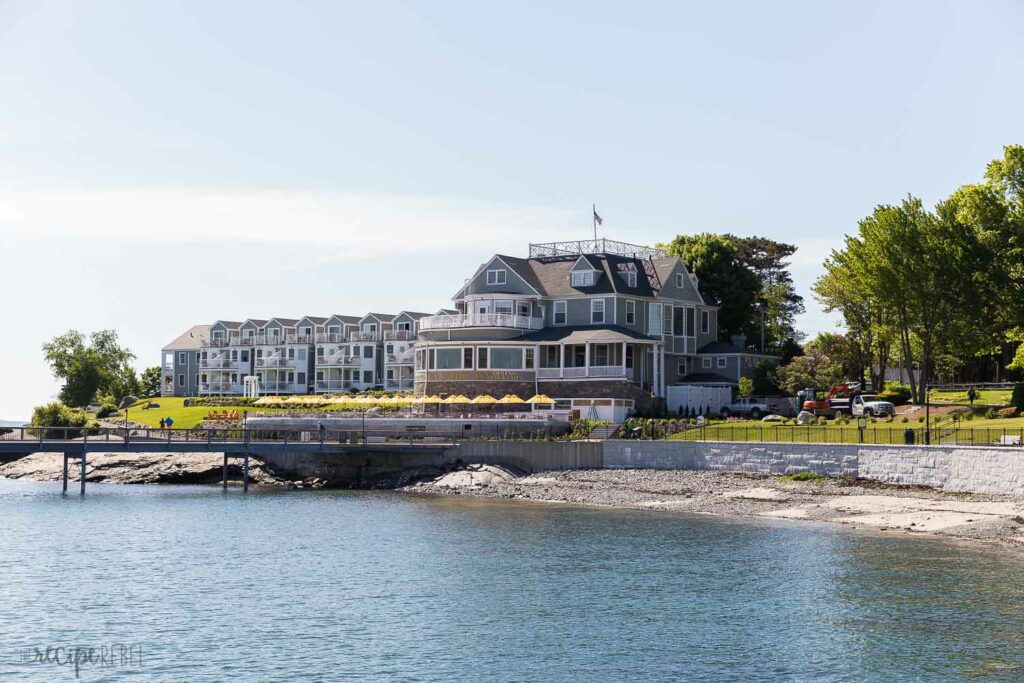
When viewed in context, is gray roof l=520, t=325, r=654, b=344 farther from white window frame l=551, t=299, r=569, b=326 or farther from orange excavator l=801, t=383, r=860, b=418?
orange excavator l=801, t=383, r=860, b=418

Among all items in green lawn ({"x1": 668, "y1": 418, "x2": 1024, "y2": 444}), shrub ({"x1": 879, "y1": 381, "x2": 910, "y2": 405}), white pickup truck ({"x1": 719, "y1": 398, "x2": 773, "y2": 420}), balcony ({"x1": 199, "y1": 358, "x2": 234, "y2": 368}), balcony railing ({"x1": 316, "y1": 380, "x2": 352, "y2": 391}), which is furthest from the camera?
balcony ({"x1": 199, "y1": 358, "x2": 234, "y2": 368})

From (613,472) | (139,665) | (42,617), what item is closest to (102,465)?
(613,472)

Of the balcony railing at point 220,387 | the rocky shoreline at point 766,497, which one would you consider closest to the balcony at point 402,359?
the balcony railing at point 220,387

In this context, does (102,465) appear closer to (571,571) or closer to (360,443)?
(360,443)

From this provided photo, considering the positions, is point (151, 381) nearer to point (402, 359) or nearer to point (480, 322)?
point (402, 359)

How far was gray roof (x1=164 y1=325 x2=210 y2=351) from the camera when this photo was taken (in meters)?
141

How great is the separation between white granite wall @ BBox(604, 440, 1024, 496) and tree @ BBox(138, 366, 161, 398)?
94.4 m

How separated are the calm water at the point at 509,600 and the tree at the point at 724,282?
154ft

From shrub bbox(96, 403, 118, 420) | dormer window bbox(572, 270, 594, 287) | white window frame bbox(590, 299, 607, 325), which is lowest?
shrub bbox(96, 403, 118, 420)

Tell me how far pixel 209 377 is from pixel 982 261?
91.5 metres

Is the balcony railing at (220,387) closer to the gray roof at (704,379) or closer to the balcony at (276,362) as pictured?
the balcony at (276,362)

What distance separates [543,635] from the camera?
2970 cm

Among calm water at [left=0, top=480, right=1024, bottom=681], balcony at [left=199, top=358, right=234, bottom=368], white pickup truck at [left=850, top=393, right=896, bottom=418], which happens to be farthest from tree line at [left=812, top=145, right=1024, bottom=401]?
balcony at [left=199, top=358, right=234, bottom=368]

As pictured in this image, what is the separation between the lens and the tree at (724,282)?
95.2m
